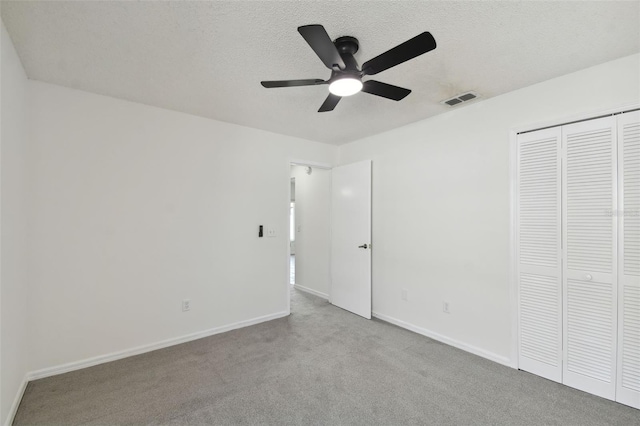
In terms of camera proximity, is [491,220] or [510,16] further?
[491,220]

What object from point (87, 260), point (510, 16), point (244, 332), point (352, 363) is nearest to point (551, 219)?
point (510, 16)

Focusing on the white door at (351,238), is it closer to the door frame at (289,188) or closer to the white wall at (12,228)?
the door frame at (289,188)

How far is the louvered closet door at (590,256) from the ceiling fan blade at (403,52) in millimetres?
1673

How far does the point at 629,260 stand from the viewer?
2037 millimetres

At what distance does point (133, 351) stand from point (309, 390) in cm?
184

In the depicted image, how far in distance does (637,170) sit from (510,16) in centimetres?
147

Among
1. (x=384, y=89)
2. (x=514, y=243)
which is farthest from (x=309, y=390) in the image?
(x=384, y=89)

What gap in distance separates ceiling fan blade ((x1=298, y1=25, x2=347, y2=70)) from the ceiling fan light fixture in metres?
0.09

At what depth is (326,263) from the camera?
463cm

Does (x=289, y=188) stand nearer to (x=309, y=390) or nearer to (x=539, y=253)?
(x=309, y=390)

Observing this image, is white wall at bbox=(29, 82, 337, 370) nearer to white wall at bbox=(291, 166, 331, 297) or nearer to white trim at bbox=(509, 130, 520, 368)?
white wall at bbox=(291, 166, 331, 297)

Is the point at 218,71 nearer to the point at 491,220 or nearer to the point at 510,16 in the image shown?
the point at 510,16

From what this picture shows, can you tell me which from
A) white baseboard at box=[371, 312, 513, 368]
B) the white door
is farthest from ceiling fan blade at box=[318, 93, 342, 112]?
white baseboard at box=[371, 312, 513, 368]

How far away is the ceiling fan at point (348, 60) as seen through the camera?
145 cm
